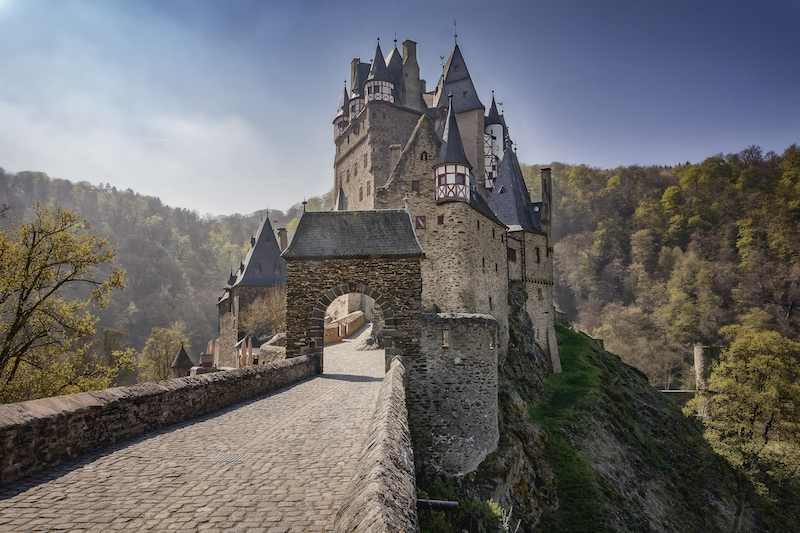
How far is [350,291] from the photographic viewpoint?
15500 millimetres

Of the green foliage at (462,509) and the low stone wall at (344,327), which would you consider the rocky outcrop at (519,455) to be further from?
the low stone wall at (344,327)

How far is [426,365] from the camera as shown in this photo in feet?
50.3

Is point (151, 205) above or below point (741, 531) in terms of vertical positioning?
above

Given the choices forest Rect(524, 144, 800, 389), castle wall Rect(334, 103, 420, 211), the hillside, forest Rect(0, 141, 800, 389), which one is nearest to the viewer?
the hillside

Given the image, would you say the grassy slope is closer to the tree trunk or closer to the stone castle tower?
the tree trunk

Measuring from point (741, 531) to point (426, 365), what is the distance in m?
22.8

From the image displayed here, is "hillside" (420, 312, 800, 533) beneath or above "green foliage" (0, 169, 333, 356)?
beneath

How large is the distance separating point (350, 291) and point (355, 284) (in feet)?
0.92

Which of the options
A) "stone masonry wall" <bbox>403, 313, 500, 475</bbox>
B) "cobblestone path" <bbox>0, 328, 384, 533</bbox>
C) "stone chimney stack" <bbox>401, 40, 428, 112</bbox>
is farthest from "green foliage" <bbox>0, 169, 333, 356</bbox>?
"cobblestone path" <bbox>0, 328, 384, 533</bbox>

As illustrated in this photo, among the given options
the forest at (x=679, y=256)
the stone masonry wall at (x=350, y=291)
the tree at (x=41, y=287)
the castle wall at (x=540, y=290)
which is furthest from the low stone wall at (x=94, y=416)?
the forest at (x=679, y=256)

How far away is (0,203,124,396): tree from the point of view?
539 inches

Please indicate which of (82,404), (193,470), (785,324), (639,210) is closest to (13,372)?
(82,404)

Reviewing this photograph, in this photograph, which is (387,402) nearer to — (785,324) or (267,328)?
(267,328)

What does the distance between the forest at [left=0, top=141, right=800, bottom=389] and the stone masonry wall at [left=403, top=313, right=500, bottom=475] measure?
2335cm
